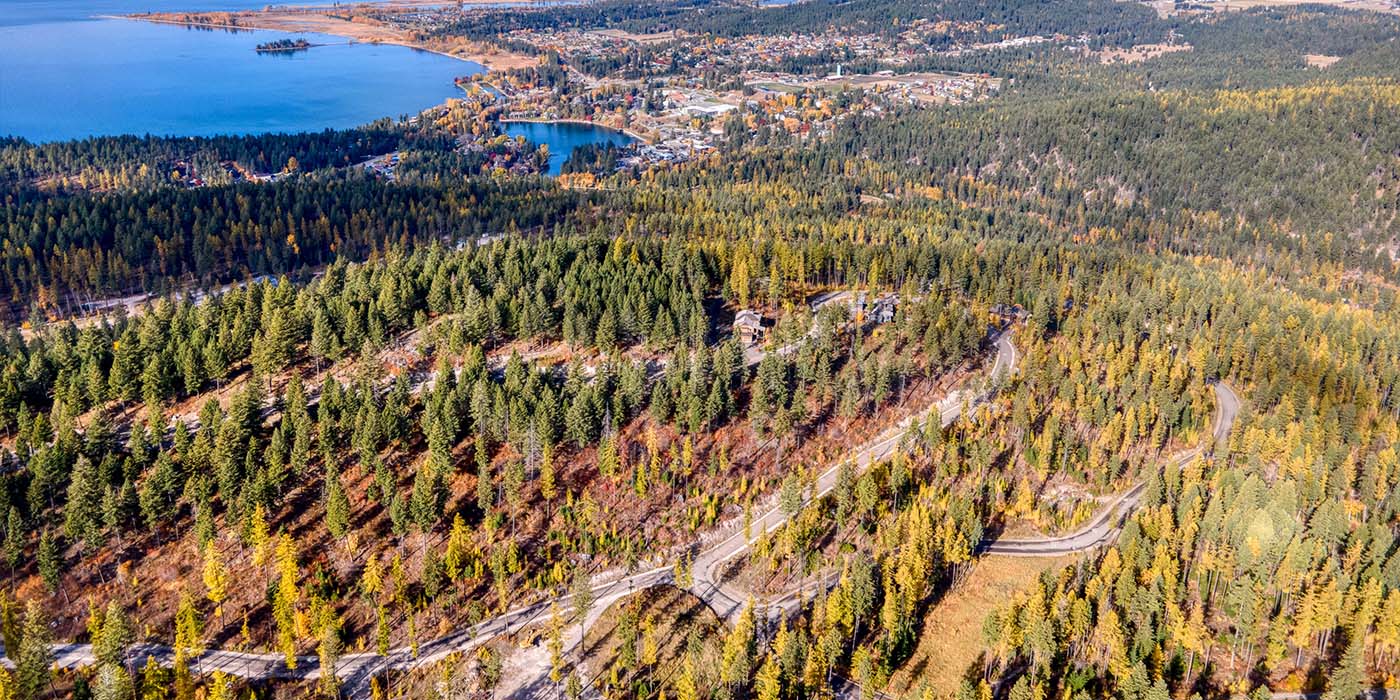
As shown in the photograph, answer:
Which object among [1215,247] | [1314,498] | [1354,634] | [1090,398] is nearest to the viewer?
[1354,634]

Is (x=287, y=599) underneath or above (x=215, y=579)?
underneath

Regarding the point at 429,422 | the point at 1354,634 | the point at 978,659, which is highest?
the point at 429,422

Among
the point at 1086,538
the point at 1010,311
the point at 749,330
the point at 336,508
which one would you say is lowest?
the point at 1086,538

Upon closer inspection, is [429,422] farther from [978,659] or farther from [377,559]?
[978,659]

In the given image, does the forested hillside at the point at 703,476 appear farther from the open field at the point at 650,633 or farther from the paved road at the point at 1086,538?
the paved road at the point at 1086,538

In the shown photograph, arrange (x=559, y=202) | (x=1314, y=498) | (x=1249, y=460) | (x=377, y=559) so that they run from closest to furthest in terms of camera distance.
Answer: (x=377, y=559) → (x=1314, y=498) → (x=1249, y=460) → (x=559, y=202)

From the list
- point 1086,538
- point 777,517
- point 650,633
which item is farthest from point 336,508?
point 1086,538

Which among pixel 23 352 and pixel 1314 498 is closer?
pixel 1314 498

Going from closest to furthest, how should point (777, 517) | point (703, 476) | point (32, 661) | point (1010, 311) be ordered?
point (32, 661) → point (777, 517) → point (703, 476) → point (1010, 311)

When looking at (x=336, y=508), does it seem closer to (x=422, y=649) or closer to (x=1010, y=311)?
(x=422, y=649)

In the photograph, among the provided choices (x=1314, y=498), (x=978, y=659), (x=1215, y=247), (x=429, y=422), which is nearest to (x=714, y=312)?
(x=429, y=422)

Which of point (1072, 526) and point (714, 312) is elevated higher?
point (714, 312)
